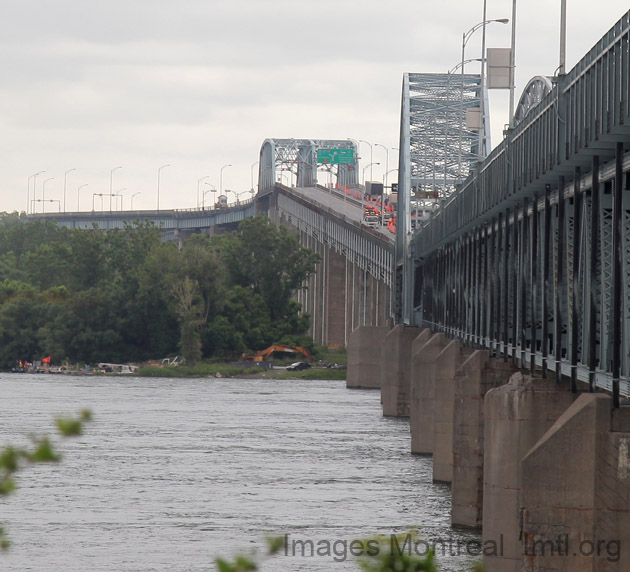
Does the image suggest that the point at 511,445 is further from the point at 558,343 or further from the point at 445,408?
the point at 445,408

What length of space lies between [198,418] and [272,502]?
36748 millimetres

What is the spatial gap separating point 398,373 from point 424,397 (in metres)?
28.7

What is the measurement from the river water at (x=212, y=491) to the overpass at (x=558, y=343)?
2.45 m

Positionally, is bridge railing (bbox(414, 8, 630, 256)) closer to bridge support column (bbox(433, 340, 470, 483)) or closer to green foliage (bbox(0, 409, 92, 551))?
bridge support column (bbox(433, 340, 470, 483))

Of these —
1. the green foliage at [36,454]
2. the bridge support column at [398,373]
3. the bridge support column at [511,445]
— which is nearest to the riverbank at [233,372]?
the bridge support column at [398,373]

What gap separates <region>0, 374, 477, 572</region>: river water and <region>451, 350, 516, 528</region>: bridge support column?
0.88 meters

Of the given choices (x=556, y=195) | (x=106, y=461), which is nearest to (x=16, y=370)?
(x=106, y=461)

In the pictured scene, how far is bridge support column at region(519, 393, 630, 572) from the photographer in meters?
21.0

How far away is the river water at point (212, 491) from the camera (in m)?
33.0

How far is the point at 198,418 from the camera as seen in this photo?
78.6m

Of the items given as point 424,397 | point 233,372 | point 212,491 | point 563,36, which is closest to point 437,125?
point 233,372

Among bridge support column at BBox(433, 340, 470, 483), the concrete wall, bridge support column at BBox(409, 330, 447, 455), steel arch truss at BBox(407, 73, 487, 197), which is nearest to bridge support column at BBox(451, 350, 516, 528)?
bridge support column at BBox(433, 340, 470, 483)

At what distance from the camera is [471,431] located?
134ft

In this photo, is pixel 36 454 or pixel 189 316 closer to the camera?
pixel 36 454
